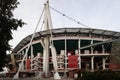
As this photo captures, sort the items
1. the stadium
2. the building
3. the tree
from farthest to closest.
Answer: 1. the building
2. the stadium
3. the tree

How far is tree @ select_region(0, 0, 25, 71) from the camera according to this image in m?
29.4

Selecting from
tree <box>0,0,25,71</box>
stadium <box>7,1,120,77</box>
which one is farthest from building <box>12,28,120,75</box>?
tree <box>0,0,25,71</box>

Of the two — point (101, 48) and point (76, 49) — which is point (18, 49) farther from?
point (101, 48)

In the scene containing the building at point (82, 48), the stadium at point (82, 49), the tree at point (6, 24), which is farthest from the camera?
the building at point (82, 48)

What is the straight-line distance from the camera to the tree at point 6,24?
29.4 m

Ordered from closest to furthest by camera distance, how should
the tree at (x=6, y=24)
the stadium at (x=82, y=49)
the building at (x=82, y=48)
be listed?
the tree at (x=6, y=24), the stadium at (x=82, y=49), the building at (x=82, y=48)

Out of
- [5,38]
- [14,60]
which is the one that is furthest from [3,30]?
[14,60]

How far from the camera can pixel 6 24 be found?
2955cm

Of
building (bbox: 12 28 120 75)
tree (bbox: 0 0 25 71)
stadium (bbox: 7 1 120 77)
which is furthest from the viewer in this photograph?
building (bbox: 12 28 120 75)

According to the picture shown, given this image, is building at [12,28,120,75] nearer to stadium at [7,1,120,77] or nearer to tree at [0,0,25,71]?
stadium at [7,1,120,77]

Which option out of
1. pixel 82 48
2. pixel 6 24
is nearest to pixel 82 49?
pixel 82 48

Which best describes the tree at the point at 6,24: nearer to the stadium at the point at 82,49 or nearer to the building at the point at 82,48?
the stadium at the point at 82,49

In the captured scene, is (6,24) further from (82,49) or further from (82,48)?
(82,49)

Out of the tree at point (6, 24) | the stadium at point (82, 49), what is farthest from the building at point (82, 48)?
the tree at point (6, 24)
